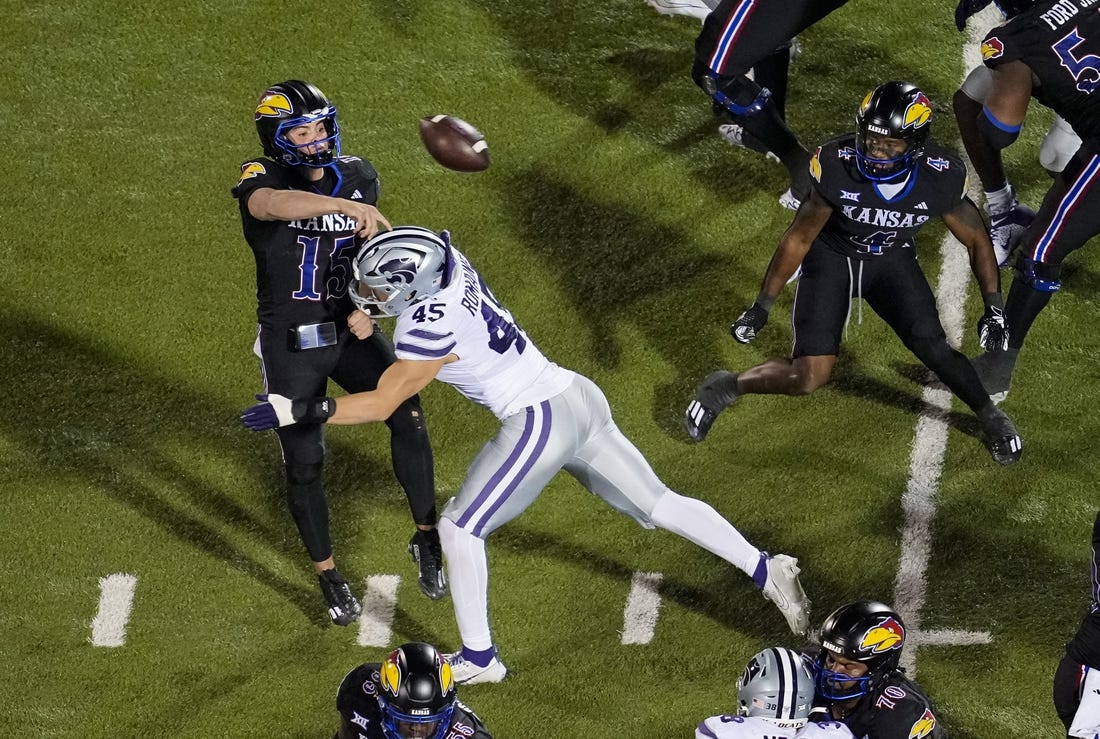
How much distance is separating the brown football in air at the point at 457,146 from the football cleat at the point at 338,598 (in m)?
1.81

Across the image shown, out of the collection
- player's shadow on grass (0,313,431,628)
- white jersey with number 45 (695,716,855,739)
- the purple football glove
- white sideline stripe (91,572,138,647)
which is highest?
the purple football glove

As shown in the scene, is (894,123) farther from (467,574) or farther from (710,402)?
(467,574)

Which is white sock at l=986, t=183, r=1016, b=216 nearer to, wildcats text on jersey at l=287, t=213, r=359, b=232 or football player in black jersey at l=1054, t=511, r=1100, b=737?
football player in black jersey at l=1054, t=511, r=1100, b=737

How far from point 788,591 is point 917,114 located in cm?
200

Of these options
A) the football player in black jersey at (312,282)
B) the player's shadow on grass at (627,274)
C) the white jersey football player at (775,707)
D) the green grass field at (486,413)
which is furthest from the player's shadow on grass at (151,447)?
the white jersey football player at (775,707)

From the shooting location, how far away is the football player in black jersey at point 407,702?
5367mm

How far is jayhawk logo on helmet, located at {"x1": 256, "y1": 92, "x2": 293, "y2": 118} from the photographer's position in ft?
20.3

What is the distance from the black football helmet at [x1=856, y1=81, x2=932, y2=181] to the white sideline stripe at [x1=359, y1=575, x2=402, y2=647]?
272cm

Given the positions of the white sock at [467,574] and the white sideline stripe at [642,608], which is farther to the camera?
the white sideline stripe at [642,608]

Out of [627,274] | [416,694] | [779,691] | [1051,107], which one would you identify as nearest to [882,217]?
[1051,107]

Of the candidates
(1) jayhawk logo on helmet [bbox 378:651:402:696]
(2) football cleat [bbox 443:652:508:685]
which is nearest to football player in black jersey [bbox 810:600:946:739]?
(2) football cleat [bbox 443:652:508:685]

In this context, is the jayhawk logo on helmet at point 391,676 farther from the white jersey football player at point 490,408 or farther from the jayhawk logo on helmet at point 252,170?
the jayhawk logo on helmet at point 252,170

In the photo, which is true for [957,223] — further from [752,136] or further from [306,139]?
[306,139]

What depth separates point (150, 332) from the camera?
7910 mm
